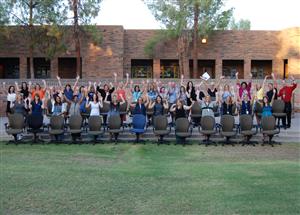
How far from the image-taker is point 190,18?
30672 millimetres

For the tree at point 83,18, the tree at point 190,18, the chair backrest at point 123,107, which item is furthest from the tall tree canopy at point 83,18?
the chair backrest at point 123,107

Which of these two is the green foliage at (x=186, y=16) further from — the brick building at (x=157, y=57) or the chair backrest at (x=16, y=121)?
the chair backrest at (x=16, y=121)

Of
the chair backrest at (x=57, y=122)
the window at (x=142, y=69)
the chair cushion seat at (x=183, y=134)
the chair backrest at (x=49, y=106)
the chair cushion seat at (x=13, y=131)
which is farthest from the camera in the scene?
the window at (x=142, y=69)

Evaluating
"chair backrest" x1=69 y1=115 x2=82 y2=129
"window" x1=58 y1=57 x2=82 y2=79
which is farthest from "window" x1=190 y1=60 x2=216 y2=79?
"chair backrest" x1=69 y1=115 x2=82 y2=129

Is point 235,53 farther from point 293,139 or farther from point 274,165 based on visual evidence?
point 274,165

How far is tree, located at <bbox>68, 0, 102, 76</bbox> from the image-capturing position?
28.6 meters

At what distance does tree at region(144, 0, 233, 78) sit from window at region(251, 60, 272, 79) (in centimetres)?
662

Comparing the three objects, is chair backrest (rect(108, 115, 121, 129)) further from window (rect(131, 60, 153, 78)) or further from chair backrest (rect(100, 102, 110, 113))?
window (rect(131, 60, 153, 78))

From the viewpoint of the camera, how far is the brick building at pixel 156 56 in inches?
1276

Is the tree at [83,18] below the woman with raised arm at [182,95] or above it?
above

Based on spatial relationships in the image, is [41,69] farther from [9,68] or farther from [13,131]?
[13,131]

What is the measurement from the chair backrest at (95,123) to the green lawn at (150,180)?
4.36ft

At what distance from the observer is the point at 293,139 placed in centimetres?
1730

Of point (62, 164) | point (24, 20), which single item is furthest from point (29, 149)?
point (24, 20)
